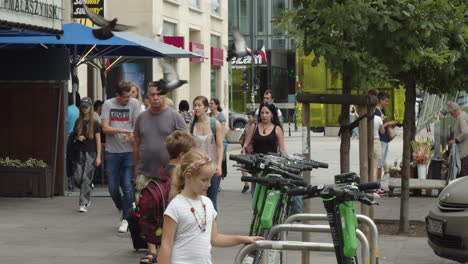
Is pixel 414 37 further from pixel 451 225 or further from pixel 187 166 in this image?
pixel 187 166

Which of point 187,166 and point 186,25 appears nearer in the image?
point 187,166

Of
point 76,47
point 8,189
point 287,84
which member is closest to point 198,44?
point 76,47

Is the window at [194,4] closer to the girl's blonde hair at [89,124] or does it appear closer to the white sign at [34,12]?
the white sign at [34,12]

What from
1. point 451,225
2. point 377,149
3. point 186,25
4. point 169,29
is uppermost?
point 186,25

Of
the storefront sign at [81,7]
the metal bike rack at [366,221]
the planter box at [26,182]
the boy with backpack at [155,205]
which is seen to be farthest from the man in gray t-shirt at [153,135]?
the storefront sign at [81,7]

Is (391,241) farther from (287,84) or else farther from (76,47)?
(287,84)

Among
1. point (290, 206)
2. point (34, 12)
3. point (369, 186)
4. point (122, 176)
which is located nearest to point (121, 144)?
point (122, 176)

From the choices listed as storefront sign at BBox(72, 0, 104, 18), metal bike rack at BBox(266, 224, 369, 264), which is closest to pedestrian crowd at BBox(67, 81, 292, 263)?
metal bike rack at BBox(266, 224, 369, 264)

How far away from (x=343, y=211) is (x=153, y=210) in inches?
111

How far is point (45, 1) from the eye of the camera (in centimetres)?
1639

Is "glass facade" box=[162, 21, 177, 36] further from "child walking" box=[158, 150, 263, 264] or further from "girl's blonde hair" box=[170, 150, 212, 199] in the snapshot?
"child walking" box=[158, 150, 263, 264]

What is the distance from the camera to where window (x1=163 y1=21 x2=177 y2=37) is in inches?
1464

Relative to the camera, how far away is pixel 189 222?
5.59m

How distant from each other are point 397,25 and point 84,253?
13.6ft
